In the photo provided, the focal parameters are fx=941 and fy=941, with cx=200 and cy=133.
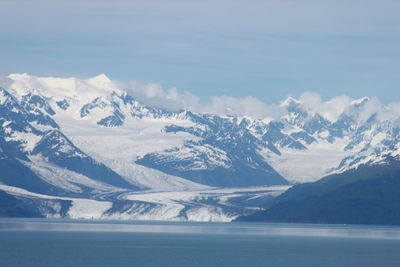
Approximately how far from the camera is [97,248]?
193750mm

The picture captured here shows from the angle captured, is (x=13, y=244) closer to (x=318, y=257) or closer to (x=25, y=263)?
(x=25, y=263)

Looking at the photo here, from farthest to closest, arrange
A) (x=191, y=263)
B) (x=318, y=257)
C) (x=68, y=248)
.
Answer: (x=68, y=248)
(x=318, y=257)
(x=191, y=263)

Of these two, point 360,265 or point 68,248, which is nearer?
point 360,265

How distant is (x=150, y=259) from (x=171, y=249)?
30.3 meters

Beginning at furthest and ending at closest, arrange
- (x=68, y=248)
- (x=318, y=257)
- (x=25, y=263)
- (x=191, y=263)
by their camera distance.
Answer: (x=68, y=248) < (x=318, y=257) < (x=191, y=263) < (x=25, y=263)

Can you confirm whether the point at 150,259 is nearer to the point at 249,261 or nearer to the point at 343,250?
the point at 249,261

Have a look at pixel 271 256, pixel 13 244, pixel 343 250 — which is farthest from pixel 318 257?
pixel 13 244

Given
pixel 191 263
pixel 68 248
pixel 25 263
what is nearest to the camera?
pixel 25 263

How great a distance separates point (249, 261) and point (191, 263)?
37.5ft

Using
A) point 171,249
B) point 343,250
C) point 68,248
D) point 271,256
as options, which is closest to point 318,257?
point 271,256

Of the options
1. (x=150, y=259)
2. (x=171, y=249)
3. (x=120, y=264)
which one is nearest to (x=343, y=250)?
(x=171, y=249)

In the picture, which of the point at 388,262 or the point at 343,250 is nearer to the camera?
the point at 388,262

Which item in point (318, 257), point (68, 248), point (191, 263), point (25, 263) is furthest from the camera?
point (68, 248)

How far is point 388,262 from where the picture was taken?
542 ft
